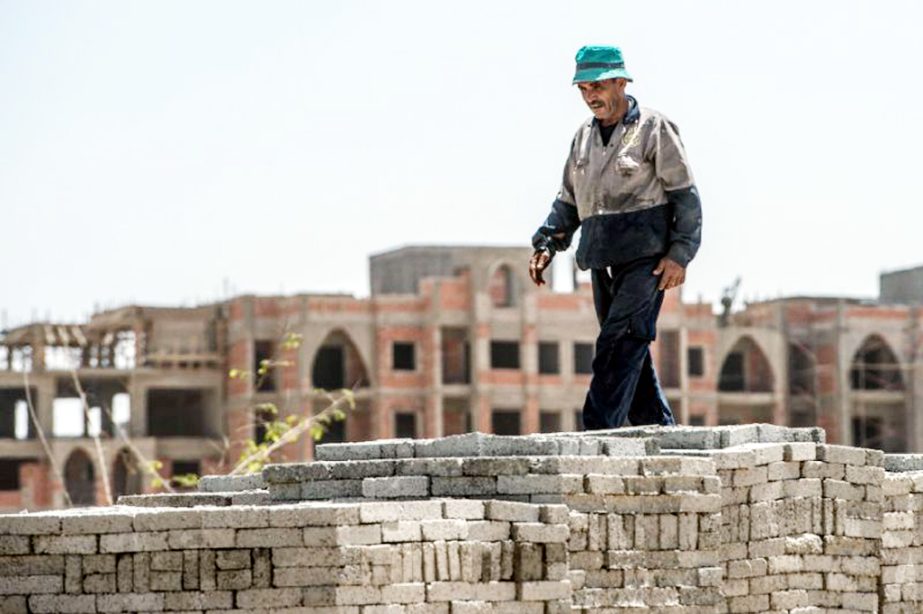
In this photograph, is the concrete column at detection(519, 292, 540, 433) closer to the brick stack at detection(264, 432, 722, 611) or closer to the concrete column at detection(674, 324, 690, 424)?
the concrete column at detection(674, 324, 690, 424)

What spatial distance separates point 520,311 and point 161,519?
74.2 m

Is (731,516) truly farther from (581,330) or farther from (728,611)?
(581,330)

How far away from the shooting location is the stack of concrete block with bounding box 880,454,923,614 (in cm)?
1416

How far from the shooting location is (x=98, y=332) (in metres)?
83.4

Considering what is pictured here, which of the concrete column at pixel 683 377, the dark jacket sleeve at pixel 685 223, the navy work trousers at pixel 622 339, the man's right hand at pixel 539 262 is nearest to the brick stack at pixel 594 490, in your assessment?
the navy work trousers at pixel 622 339

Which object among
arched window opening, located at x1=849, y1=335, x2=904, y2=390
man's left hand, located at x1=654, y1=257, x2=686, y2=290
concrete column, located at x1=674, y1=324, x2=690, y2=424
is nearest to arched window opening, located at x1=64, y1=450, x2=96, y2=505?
concrete column, located at x1=674, y1=324, x2=690, y2=424

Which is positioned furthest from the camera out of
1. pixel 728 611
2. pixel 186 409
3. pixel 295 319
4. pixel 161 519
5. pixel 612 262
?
pixel 186 409

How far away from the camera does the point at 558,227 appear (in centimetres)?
1437

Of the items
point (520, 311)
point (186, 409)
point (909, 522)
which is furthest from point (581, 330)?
point (909, 522)

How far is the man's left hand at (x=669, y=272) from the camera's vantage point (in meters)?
13.8

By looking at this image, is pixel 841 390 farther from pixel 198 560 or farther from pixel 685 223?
pixel 198 560

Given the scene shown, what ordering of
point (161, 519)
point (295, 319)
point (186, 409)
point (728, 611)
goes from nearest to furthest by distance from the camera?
point (161, 519) < point (728, 611) < point (295, 319) < point (186, 409)

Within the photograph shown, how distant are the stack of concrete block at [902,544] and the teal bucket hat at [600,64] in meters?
2.59

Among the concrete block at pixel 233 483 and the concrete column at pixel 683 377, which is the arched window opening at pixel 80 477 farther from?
the concrete block at pixel 233 483
